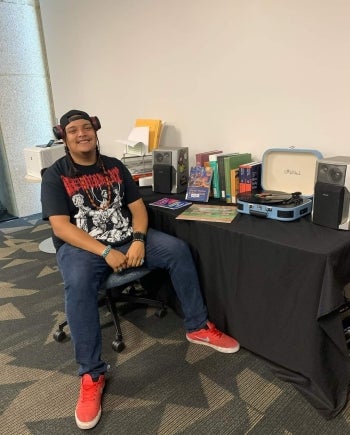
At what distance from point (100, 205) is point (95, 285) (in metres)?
0.45

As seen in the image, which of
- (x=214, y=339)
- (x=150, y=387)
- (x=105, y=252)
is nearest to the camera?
(x=150, y=387)

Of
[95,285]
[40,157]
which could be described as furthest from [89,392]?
[40,157]

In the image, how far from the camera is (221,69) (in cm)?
218

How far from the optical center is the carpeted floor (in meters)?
1.38

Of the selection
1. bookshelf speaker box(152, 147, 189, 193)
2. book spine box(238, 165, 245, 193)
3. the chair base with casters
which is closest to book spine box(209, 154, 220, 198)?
book spine box(238, 165, 245, 193)

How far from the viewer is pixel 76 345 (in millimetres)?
1519

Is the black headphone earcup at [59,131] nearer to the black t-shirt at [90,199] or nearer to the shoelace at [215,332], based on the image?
the black t-shirt at [90,199]

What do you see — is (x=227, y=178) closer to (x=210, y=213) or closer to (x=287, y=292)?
(x=210, y=213)

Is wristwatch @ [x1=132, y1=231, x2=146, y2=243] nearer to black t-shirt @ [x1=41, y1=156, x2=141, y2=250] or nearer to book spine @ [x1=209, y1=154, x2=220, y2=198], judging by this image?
black t-shirt @ [x1=41, y1=156, x2=141, y2=250]

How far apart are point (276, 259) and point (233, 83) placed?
122 centimetres

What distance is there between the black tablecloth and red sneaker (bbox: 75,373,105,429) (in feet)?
2.32

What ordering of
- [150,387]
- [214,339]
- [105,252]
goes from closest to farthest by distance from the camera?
[150,387], [105,252], [214,339]

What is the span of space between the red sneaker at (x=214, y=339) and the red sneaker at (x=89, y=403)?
1.72 ft

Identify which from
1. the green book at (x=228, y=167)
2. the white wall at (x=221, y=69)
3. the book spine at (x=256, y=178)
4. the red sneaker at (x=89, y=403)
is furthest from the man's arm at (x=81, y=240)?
the white wall at (x=221, y=69)
